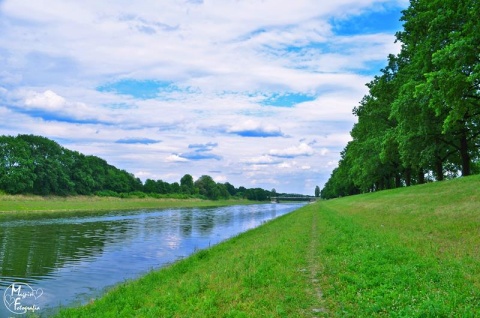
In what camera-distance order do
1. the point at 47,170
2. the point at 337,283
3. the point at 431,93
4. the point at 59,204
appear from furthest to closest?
the point at 47,170, the point at 59,204, the point at 431,93, the point at 337,283

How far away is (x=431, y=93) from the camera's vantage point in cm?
2145

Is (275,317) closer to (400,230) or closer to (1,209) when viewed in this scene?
(400,230)

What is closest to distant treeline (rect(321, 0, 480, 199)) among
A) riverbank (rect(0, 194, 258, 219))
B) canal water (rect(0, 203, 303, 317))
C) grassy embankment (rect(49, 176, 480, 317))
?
grassy embankment (rect(49, 176, 480, 317))

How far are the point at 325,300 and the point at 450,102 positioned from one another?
14957 millimetres

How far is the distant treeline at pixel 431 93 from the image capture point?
1947cm

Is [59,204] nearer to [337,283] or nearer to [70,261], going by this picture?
[70,261]

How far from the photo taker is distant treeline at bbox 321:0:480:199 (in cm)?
1947

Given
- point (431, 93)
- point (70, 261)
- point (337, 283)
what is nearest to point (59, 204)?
point (70, 261)

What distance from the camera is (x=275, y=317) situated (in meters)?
8.63

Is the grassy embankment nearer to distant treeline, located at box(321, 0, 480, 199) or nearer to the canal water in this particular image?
the canal water

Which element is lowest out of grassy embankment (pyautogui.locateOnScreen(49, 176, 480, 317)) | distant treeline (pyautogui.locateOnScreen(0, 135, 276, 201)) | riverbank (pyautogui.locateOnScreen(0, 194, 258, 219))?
riverbank (pyautogui.locateOnScreen(0, 194, 258, 219))

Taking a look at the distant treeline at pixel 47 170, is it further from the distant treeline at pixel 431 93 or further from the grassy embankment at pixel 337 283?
the grassy embankment at pixel 337 283

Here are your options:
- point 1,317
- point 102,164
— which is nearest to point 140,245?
point 1,317

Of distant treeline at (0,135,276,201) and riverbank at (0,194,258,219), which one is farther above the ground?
distant treeline at (0,135,276,201)
